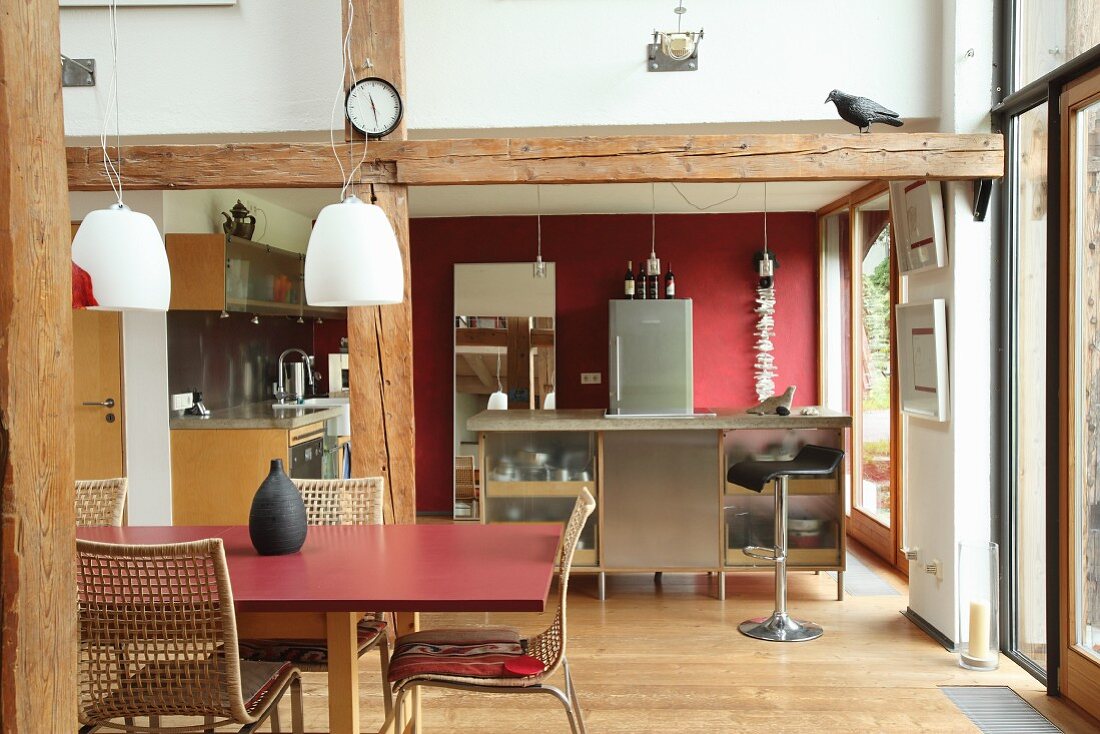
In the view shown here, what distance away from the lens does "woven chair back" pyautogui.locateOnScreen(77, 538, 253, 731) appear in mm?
2316

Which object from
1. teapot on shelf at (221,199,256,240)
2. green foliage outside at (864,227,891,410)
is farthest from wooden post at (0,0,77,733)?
green foliage outside at (864,227,891,410)

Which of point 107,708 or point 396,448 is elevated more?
point 396,448

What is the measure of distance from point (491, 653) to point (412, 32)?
302 cm

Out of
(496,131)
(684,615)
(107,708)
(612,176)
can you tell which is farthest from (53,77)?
(684,615)

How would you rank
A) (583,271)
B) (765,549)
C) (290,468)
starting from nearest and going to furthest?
(765,549) < (290,468) < (583,271)

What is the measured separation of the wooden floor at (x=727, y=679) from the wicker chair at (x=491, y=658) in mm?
718

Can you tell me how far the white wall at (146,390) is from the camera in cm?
555

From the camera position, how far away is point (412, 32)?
452 cm

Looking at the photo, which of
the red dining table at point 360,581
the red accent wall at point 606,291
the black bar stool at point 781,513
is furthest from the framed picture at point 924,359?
the red accent wall at point 606,291

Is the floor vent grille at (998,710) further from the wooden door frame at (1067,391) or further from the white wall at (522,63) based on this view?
the white wall at (522,63)

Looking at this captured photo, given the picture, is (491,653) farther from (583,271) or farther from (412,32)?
(583,271)

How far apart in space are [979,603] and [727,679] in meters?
1.13

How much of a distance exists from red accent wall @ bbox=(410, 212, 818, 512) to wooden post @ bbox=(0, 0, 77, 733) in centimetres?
621

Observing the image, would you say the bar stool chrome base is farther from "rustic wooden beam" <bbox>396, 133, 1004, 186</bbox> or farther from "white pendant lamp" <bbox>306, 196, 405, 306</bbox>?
"white pendant lamp" <bbox>306, 196, 405, 306</bbox>
